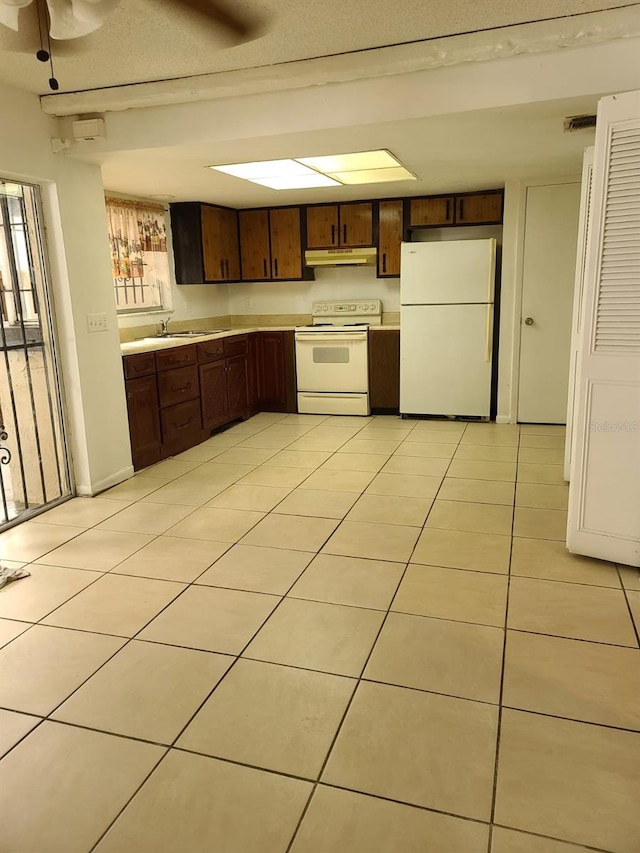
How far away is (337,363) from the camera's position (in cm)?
604

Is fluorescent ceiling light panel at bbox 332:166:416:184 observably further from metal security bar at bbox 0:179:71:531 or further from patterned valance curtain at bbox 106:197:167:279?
metal security bar at bbox 0:179:71:531

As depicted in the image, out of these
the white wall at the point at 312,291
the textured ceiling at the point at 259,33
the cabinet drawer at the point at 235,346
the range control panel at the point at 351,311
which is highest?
the textured ceiling at the point at 259,33

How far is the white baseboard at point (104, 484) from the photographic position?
3951 millimetres

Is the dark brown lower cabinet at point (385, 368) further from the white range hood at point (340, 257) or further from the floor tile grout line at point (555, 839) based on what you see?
the floor tile grout line at point (555, 839)

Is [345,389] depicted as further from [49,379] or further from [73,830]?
[73,830]

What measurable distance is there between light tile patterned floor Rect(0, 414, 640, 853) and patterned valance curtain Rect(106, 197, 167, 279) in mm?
2384

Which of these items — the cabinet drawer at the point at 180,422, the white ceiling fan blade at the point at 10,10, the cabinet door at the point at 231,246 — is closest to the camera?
the white ceiling fan blade at the point at 10,10

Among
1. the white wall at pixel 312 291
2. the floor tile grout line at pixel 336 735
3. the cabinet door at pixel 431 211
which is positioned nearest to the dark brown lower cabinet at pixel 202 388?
the white wall at pixel 312 291

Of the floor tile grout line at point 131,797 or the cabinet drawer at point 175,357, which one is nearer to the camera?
the floor tile grout line at point 131,797

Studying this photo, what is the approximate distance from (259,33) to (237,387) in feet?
11.7

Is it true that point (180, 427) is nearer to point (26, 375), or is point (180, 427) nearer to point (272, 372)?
point (26, 375)

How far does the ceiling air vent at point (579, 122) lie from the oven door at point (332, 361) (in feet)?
9.53

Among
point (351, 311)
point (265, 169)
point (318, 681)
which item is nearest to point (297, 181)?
point (265, 169)

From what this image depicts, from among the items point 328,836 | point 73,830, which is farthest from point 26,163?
point 328,836
